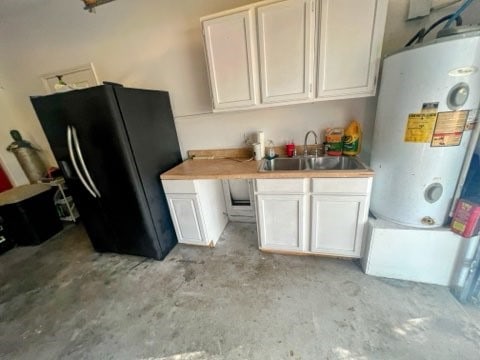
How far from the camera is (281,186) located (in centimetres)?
173

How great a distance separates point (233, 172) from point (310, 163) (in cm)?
81

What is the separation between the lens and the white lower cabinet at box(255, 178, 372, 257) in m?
1.61

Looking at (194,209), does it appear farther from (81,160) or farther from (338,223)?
(338,223)

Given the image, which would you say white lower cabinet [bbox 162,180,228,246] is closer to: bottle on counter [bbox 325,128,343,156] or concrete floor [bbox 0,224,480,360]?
concrete floor [bbox 0,224,480,360]

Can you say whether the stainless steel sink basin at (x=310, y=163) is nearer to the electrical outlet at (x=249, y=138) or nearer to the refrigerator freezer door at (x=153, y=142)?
the electrical outlet at (x=249, y=138)

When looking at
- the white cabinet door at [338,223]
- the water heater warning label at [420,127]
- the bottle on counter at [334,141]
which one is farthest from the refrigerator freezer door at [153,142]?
the water heater warning label at [420,127]

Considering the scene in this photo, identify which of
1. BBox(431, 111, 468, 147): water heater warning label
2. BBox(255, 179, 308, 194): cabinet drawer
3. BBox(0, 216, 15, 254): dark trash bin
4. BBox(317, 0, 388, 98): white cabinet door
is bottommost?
BBox(0, 216, 15, 254): dark trash bin

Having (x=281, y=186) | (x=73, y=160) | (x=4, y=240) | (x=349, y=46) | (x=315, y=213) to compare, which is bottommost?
(x=4, y=240)

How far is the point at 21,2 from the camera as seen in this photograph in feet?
7.41

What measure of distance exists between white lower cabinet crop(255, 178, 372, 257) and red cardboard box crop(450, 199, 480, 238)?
1.71 feet

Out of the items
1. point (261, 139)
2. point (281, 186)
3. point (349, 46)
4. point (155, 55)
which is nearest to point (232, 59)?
point (261, 139)

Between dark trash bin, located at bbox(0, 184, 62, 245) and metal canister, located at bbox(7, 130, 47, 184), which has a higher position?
metal canister, located at bbox(7, 130, 47, 184)

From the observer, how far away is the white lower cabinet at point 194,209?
6.56 feet

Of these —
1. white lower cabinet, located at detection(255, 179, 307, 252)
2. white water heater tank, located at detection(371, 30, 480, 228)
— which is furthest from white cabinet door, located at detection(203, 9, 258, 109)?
white water heater tank, located at detection(371, 30, 480, 228)
